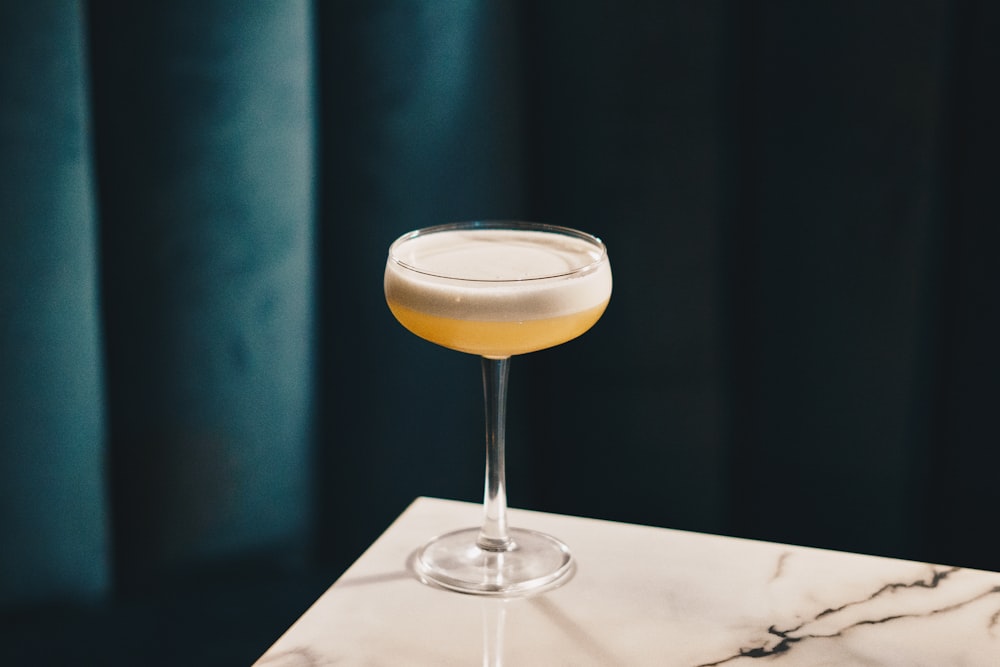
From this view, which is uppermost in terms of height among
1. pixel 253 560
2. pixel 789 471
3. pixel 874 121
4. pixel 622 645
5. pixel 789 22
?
pixel 789 22

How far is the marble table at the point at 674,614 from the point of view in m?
0.78

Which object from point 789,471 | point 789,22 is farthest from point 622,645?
point 789,22

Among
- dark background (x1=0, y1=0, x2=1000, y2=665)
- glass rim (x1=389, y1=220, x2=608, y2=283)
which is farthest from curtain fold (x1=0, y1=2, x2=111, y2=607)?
glass rim (x1=389, y1=220, x2=608, y2=283)

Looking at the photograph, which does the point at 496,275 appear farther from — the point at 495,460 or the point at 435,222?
the point at 435,222

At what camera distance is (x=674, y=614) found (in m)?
0.84

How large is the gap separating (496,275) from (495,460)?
0.16m

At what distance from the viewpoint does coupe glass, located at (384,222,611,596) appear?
817mm

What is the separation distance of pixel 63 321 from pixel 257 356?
0.23 meters

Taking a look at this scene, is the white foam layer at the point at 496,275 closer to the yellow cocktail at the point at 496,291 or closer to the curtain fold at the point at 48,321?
the yellow cocktail at the point at 496,291

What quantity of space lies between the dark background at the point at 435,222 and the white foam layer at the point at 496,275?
18.6 inches

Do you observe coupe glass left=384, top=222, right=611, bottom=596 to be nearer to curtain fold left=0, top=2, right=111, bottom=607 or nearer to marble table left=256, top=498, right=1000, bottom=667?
marble table left=256, top=498, right=1000, bottom=667

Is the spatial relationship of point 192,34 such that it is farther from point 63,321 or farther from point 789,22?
point 789,22

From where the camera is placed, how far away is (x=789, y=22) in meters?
1.32

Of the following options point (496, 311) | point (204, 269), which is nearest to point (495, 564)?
point (496, 311)
